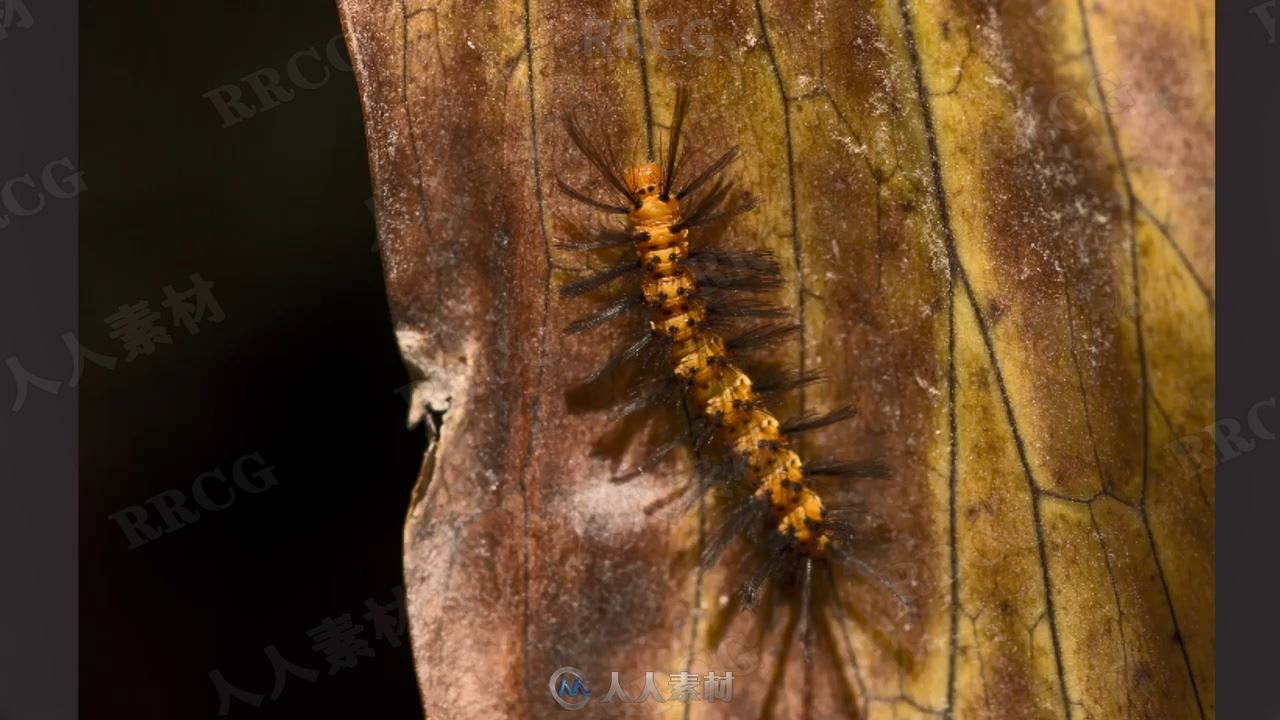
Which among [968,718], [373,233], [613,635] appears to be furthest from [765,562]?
[373,233]

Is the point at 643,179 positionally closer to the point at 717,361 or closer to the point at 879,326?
the point at 717,361

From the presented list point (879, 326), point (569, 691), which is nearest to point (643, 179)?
point (879, 326)

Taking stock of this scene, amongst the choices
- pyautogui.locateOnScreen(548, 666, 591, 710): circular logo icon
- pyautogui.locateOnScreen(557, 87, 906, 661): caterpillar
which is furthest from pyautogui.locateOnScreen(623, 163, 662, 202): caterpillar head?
pyautogui.locateOnScreen(548, 666, 591, 710): circular logo icon

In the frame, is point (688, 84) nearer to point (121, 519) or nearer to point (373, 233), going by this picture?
point (373, 233)

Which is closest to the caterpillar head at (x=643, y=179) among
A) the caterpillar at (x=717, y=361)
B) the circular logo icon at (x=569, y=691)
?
the caterpillar at (x=717, y=361)

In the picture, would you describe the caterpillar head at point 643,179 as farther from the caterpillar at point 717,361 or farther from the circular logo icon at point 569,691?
the circular logo icon at point 569,691
